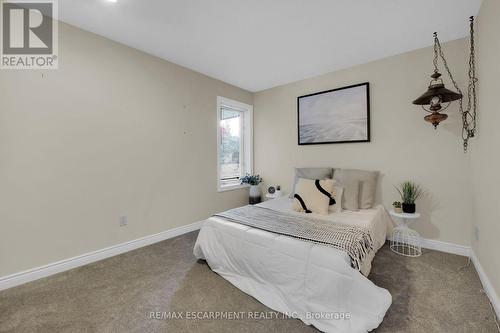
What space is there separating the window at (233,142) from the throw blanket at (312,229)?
1.60 meters

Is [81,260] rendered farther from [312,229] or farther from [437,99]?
[437,99]

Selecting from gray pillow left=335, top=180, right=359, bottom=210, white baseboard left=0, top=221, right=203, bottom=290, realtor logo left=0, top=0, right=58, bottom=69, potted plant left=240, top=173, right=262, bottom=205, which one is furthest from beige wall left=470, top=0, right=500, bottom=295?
realtor logo left=0, top=0, right=58, bottom=69

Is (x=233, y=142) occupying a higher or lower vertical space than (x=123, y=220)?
higher

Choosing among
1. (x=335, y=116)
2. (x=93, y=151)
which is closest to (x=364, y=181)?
(x=335, y=116)

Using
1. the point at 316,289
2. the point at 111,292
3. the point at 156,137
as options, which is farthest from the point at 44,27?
the point at 316,289

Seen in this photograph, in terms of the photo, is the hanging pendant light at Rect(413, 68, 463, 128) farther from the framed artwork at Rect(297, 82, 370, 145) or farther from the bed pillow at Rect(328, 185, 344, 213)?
the bed pillow at Rect(328, 185, 344, 213)

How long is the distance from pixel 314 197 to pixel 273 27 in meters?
1.91

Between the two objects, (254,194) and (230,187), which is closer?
(230,187)

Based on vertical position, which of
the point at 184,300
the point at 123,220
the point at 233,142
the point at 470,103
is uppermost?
the point at 470,103

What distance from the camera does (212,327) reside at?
149 centimetres

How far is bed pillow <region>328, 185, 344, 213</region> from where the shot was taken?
2592 millimetres

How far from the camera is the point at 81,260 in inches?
90.8

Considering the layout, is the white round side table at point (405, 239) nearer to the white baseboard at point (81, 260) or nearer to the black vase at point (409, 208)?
the black vase at point (409, 208)

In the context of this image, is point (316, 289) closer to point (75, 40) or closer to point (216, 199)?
point (216, 199)
